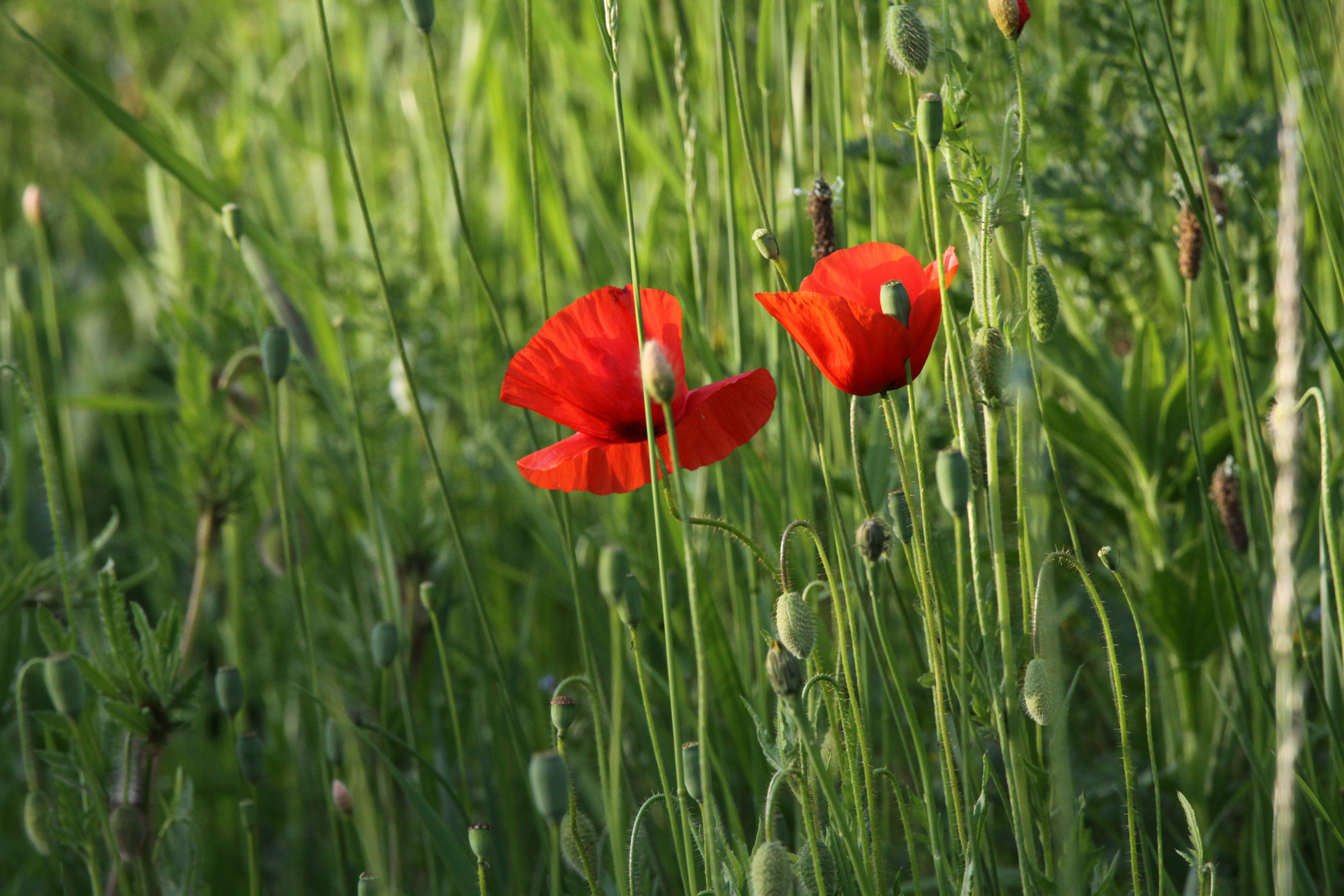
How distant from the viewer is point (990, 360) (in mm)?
446

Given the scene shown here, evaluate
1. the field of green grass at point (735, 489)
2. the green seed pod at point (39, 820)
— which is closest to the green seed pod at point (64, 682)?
the field of green grass at point (735, 489)

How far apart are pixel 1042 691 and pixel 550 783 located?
8.5 inches

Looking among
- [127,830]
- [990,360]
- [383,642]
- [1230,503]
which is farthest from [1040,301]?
[127,830]

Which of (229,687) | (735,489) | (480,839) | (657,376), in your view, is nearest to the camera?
(657,376)

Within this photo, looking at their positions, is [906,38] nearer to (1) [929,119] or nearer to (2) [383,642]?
(1) [929,119]

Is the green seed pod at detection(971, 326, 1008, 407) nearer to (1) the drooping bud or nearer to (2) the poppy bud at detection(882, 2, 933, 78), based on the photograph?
(2) the poppy bud at detection(882, 2, 933, 78)

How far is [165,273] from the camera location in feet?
3.84

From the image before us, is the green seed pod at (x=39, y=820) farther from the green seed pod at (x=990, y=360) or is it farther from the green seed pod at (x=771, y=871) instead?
the green seed pod at (x=990, y=360)

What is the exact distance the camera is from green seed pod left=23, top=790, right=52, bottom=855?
0.60 meters

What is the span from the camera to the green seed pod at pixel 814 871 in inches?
19.2

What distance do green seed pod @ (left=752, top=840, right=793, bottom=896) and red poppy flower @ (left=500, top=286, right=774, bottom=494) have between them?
19cm

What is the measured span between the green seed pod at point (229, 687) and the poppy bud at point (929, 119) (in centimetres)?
45

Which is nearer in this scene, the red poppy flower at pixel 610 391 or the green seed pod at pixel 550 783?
the green seed pod at pixel 550 783

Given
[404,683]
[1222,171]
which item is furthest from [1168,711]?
[404,683]
